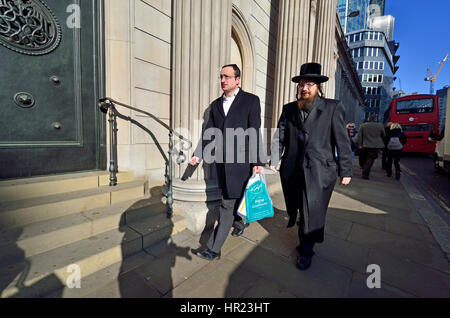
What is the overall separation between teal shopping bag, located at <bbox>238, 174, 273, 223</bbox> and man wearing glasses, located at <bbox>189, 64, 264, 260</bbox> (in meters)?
0.09

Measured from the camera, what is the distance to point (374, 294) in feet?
6.12

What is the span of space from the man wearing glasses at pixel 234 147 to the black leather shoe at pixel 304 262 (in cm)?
79

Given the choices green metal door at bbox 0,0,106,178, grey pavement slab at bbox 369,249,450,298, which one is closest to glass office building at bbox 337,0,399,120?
grey pavement slab at bbox 369,249,450,298

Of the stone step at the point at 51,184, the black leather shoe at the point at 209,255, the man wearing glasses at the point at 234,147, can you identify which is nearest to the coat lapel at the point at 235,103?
the man wearing glasses at the point at 234,147

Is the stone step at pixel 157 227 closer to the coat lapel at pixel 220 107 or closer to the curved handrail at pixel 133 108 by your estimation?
the curved handrail at pixel 133 108

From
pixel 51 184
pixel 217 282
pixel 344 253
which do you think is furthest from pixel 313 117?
pixel 51 184

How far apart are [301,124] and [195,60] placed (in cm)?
185

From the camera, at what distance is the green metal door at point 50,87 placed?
241 cm

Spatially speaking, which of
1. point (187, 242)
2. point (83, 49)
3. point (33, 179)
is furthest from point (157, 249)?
point (83, 49)

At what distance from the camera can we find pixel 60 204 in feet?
7.86

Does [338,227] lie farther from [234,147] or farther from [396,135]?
[396,135]
